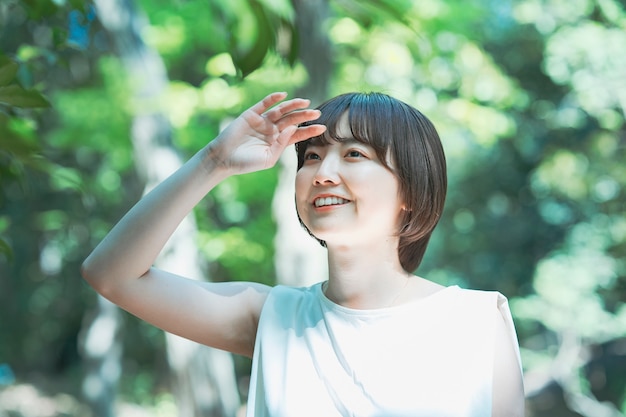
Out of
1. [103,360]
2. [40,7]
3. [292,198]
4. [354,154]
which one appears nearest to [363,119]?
[354,154]

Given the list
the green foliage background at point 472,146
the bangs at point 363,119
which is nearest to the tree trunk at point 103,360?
the green foliage background at point 472,146

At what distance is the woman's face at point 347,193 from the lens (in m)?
1.10

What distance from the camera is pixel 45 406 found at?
8516 mm

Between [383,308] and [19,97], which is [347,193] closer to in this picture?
[383,308]

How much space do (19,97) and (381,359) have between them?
0.65 metres

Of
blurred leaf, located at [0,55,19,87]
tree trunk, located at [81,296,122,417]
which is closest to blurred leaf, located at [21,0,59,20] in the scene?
blurred leaf, located at [0,55,19,87]

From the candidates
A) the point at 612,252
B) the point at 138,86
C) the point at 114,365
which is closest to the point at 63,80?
the point at 114,365

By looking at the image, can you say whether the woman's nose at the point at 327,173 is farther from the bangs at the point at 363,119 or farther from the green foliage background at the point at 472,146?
the green foliage background at the point at 472,146

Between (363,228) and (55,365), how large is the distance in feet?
29.9

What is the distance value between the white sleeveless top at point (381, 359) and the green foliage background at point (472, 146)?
267 centimetres

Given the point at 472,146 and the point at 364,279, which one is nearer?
the point at 364,279

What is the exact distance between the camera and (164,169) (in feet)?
12.5

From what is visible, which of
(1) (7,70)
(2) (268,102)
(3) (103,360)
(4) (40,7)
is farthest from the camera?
(3) (103,360)

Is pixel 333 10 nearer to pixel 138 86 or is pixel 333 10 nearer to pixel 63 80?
pixel 138 86
